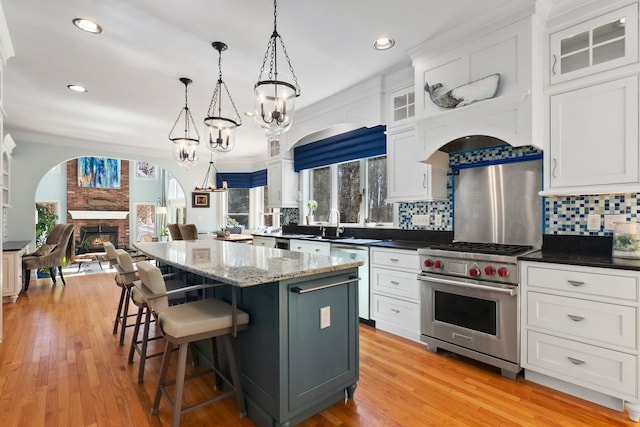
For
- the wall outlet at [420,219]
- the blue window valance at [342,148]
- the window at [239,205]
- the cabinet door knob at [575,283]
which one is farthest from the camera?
the window at [239,205]

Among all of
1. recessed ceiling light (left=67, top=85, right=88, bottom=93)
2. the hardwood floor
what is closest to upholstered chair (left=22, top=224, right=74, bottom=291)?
the hardwood floor

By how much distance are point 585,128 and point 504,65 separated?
722 millimetres

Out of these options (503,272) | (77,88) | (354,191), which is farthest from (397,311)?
(77,88)

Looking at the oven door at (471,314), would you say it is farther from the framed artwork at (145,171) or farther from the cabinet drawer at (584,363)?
the framed artwork at (145,171)

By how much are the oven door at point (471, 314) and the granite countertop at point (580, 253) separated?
33 cm

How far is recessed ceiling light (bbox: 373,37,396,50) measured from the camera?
281cm

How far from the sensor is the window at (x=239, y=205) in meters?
8.42

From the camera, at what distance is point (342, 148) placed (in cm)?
454

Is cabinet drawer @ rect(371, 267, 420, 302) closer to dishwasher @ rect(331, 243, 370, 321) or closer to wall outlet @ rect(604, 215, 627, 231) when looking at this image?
dishwasher @ rect(331, 243, 370, 321)

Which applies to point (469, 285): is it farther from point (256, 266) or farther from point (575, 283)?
point (256, 266)

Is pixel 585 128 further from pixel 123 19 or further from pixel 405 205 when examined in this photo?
pixel 123 19

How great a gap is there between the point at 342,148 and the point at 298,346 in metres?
3.25

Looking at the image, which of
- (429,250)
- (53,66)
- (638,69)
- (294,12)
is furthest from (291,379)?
(53,66)

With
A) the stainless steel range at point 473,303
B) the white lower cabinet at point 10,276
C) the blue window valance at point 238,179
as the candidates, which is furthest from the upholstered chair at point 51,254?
the stainless steel range at point 473,303
